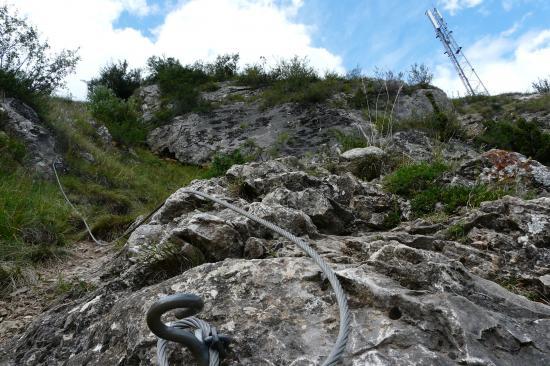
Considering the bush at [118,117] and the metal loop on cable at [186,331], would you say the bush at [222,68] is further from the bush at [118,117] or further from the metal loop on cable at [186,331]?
the metal loop on cable at [186,331]

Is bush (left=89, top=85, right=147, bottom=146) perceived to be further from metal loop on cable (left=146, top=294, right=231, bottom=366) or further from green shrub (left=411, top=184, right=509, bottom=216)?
metal loop on cable (left=146, top=294, right=231, bottom=366)

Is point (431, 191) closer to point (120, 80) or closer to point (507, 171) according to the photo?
point (507, 171)

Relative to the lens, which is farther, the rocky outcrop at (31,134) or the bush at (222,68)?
the bush at (222,68)

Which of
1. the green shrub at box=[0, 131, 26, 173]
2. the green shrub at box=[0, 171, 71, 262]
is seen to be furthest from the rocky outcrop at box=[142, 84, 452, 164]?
the green shrub at box=[0, 171, 71, 262]

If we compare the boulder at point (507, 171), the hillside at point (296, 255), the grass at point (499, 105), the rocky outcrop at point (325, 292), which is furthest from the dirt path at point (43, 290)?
the grass at point (499, 105)

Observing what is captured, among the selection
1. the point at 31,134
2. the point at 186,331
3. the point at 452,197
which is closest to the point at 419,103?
the point at 452,197

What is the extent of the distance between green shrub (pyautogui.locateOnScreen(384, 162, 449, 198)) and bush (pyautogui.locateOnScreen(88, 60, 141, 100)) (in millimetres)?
15405

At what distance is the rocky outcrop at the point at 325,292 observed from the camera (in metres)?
1.63

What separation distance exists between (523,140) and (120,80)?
50.6 feet

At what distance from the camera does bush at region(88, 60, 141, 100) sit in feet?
58.4

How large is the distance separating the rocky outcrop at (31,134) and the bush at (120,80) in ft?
31.7

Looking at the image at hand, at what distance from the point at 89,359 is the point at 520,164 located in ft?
14.0

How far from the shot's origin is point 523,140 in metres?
7.14

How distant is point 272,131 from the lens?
11336mm
